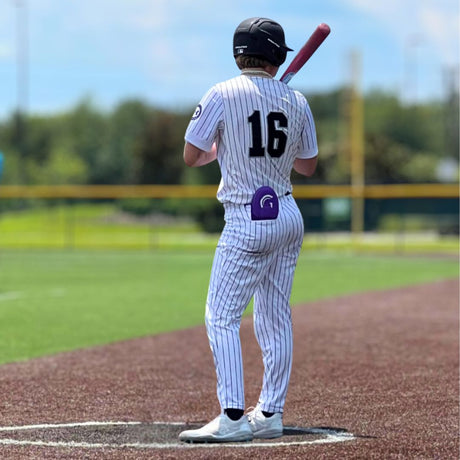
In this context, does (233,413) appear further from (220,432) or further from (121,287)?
(121,287)

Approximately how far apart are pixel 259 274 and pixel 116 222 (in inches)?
995

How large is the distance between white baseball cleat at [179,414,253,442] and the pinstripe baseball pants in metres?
0.08

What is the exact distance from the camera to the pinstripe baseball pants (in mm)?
4859

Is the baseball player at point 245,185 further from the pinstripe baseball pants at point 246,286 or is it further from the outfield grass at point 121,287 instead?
the outfield grass at point 121,287

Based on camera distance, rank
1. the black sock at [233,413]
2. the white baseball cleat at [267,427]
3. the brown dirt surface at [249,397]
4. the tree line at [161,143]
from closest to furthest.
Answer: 1. the brown dirt surface at [249,397]
2. the black sock at [233,413]
3. the white baseball cleat at [267,427]
4. the tree line at [161,143]

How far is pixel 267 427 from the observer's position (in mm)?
Result: 4996

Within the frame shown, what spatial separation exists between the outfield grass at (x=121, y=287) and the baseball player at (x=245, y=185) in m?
3.25

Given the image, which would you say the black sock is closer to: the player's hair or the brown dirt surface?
the brown dirt surface

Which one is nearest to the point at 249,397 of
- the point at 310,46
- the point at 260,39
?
the point at 310,46

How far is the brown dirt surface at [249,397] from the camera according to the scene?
4.73 m

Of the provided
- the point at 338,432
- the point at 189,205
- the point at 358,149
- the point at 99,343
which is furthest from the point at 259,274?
→ the point at 189,205

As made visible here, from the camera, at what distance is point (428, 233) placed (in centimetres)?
2886

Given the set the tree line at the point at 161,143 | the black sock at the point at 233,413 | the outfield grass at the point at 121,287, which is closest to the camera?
the black sock at the point at 233,413

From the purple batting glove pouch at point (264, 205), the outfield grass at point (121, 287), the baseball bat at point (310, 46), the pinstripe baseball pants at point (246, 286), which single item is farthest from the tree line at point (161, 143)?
the purple batting glove pouch at point (264, 205)
